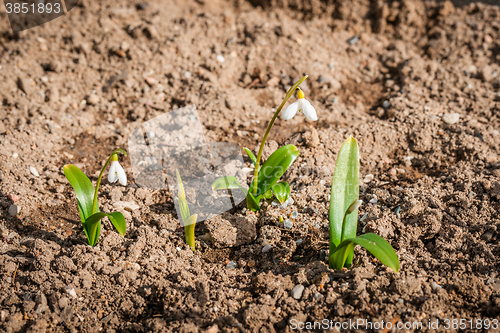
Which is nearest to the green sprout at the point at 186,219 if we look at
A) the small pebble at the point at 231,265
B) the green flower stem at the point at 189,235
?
the green flower stem at the point at 189,235

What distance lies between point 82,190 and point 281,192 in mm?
1272

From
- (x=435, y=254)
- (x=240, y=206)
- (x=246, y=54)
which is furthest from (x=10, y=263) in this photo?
(x=246, y=54)

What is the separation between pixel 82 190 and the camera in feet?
7.25

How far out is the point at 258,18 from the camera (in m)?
4.20

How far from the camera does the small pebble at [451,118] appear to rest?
305cm

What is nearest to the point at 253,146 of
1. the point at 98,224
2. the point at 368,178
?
the point at 368,178

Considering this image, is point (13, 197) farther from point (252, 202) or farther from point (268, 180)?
point (268, 180)

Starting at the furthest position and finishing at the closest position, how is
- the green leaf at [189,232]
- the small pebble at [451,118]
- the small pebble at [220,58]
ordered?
1. the small pebble at [220,58]
2. the small pebble at [451,118]
3. the green leaf at [189,232]

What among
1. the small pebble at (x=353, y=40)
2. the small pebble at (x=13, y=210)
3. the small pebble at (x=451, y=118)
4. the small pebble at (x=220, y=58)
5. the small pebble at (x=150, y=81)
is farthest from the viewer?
the small pebble at (x=353, y=40)

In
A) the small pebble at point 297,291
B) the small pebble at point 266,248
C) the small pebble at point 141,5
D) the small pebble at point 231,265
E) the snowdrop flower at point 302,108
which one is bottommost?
the small pebble at point 231,265

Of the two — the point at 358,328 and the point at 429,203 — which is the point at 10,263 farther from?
the point at 429,203

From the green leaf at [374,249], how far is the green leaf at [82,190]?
153 cm

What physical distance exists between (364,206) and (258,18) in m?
2.75

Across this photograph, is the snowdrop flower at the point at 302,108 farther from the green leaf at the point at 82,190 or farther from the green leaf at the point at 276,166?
the green leaf at the point at 82,190
